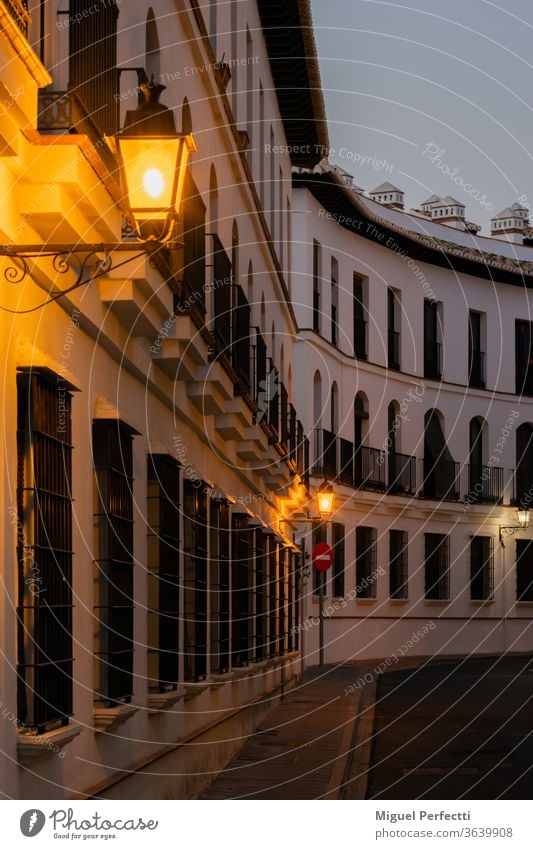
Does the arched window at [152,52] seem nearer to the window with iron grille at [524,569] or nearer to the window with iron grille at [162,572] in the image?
the window with iron grille at [162,572]

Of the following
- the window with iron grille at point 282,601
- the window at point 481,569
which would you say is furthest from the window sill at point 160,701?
the window at point 481,569

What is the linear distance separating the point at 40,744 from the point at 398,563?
35.6 metres

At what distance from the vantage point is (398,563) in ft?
143

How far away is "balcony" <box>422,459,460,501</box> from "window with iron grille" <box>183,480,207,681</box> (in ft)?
93.9

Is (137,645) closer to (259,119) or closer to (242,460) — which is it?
(242,460)

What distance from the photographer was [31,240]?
27.6 feet

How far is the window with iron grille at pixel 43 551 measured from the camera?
813 cm

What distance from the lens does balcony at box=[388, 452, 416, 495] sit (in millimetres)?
42438

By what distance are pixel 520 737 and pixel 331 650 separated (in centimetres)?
1870

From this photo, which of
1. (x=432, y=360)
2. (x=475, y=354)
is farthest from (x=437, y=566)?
(x=475, y=354)

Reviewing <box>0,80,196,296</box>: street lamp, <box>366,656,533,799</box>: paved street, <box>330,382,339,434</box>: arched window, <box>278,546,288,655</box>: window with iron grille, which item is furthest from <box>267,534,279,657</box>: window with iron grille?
<box>0,80,196,296</box>: street lamp

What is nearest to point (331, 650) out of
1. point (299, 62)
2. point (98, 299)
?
point (299, 62)

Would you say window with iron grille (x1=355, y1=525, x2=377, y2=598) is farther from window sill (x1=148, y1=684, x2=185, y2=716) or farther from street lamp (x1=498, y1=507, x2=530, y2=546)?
window sill (x1=148, y1=684, x2=185, y2=716)

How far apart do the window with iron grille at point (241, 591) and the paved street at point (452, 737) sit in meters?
1.88
